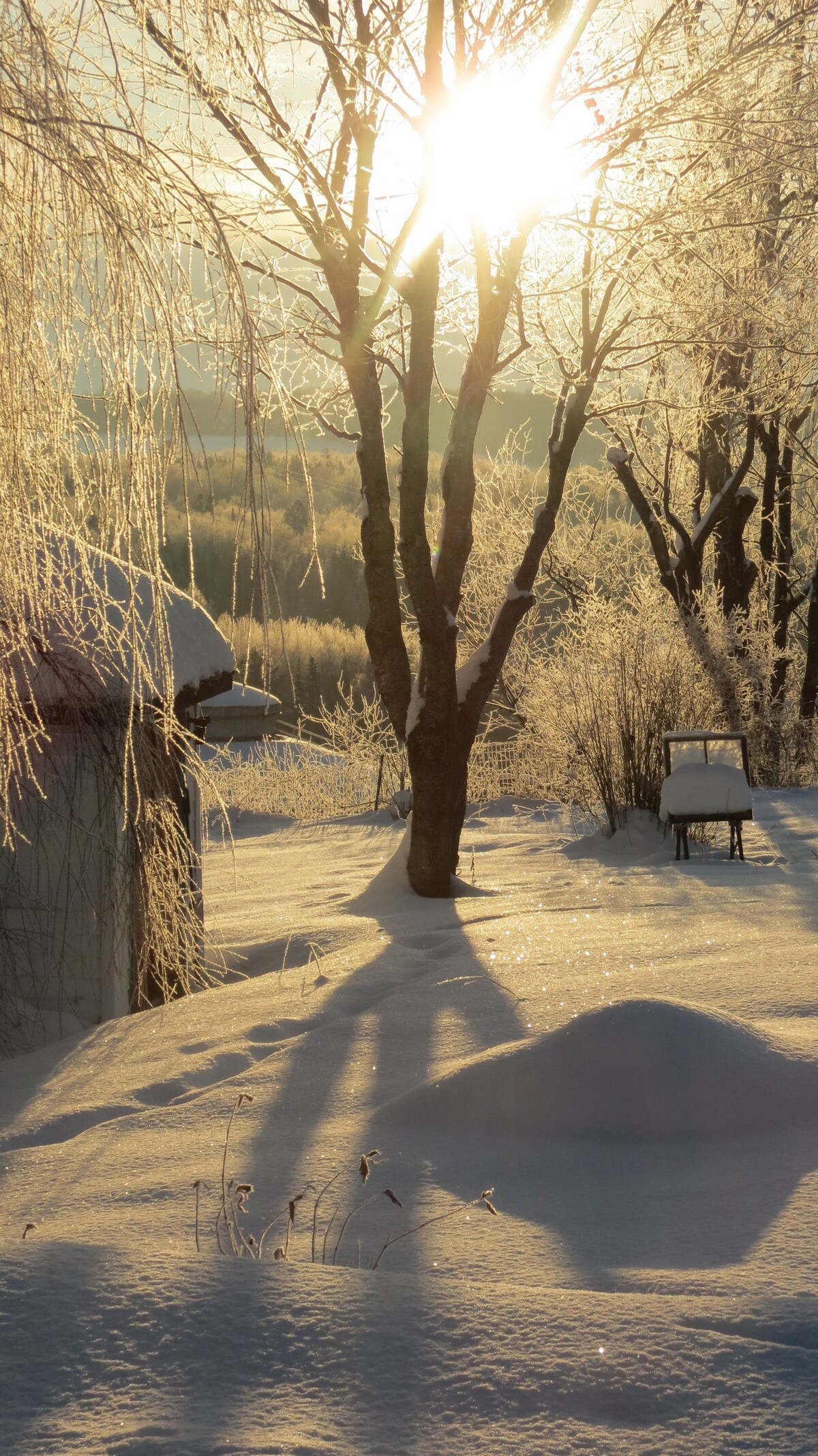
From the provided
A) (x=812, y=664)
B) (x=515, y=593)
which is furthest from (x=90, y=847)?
(x=812, y=664)

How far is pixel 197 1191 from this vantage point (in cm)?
238

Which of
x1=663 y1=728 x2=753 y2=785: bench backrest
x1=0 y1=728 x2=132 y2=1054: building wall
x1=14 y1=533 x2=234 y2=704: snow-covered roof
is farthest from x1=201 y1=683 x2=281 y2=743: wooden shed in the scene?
x1=0 y1=728 x2=132 y2=1054: building wall

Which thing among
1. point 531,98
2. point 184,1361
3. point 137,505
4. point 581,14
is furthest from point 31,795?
point 581,14

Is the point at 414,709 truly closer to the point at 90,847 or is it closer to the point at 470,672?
the point at 470,672

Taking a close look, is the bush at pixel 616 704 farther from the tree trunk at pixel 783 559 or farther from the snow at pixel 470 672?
the tree trunk at pixel 783 559

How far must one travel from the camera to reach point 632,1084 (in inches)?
115

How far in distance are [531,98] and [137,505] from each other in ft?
18.0

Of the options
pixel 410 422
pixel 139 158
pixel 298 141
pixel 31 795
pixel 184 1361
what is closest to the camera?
pixel 184 1361

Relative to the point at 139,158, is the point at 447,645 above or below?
below

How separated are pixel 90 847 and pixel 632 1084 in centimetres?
279

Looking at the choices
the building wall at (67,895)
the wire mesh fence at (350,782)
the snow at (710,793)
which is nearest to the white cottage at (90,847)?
the building wall at (67,895)

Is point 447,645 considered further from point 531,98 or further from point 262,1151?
point 262,1151

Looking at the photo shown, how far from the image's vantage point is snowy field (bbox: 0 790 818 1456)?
1.68m

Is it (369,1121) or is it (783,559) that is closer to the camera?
(369,1121)
